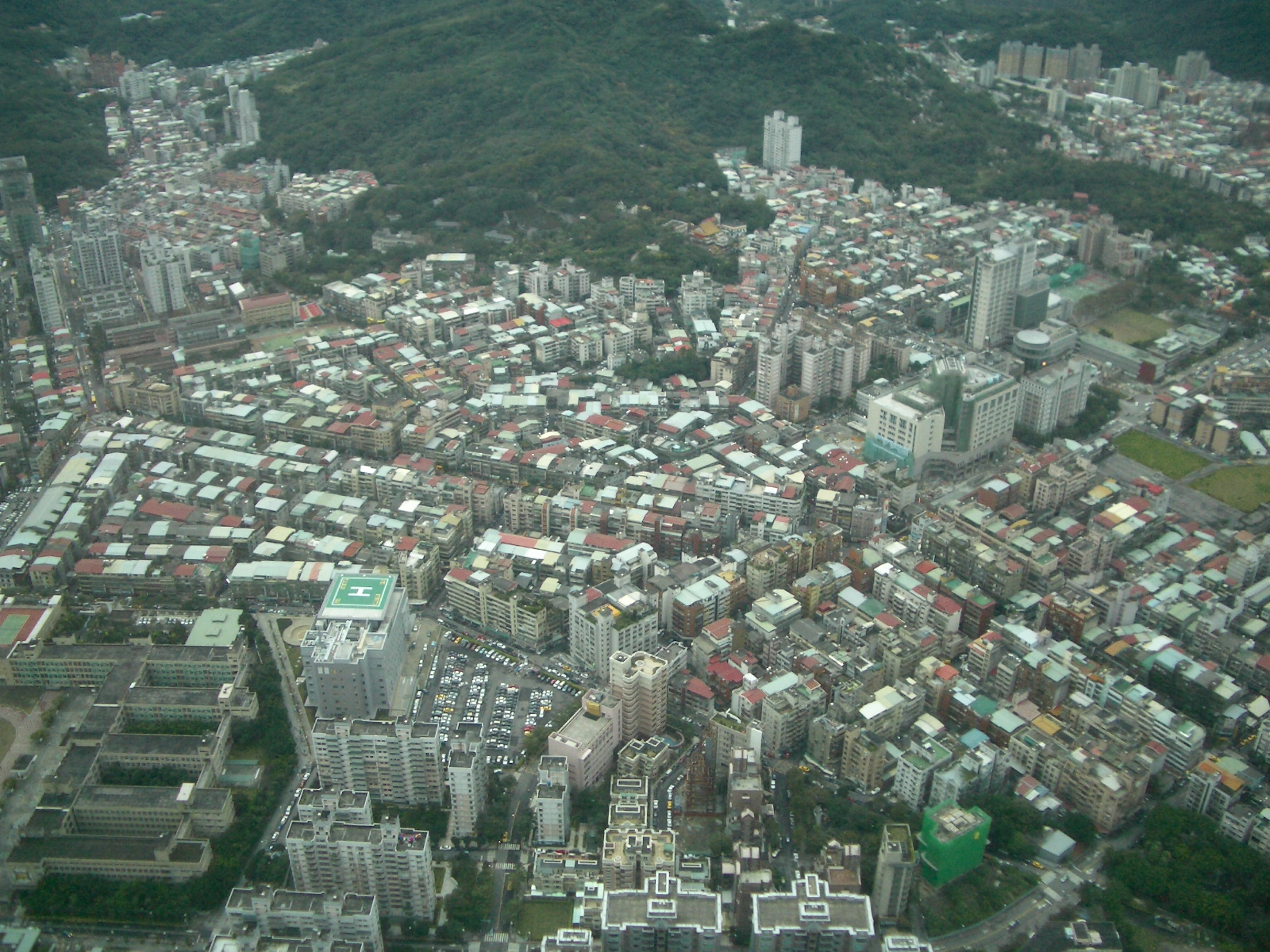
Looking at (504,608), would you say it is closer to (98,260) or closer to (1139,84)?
(98,260)

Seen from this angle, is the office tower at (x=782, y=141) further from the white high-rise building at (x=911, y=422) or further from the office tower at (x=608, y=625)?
the office tower at (x=608, y=625)

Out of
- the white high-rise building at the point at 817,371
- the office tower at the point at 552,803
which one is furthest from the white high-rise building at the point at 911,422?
the office tower at the point at 552,803

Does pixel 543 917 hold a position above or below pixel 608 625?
below

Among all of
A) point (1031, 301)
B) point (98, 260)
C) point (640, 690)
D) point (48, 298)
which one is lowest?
point (640, 690)

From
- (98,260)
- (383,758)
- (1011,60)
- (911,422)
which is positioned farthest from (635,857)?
(1011,60)

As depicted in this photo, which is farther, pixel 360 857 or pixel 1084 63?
pixel 1084 63

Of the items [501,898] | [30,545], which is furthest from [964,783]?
[30,545]
